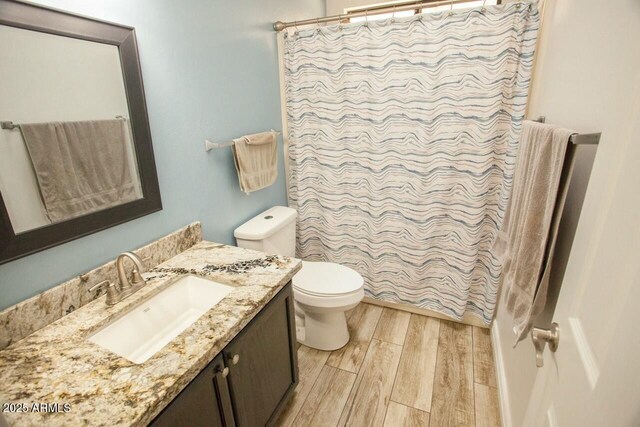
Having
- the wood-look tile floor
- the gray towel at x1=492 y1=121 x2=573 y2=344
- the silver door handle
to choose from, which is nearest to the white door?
the silver door handle

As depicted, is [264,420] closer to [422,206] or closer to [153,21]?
[422,206]

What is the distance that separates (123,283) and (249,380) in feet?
1.92

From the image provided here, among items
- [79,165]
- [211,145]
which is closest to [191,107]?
[211,145]

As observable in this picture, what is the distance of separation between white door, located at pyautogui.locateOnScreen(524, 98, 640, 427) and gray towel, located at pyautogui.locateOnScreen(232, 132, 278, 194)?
4.79 feet

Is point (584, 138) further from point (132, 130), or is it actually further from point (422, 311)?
point (422, 311)

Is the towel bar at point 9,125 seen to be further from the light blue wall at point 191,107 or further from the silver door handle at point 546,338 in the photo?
the silver door handle at point 546,338

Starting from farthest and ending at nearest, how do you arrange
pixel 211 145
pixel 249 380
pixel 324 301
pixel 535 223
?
pixel 324 301 → pixel 211 145 → pixel 249 380 → pixel 535 223

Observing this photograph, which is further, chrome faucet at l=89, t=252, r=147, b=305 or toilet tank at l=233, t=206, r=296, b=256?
toilet tank at l=233, t=206, r=296, b=256

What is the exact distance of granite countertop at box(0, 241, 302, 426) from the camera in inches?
28.2

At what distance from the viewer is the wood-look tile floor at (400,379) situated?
1540 millimetres

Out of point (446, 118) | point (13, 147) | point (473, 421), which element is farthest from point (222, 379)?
point (446, 118)

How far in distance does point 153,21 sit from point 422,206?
1.68 metres

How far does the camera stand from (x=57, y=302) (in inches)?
40.4

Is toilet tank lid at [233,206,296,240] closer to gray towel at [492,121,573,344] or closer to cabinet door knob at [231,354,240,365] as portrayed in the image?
cabinet door knob at [231,354,240,365]
